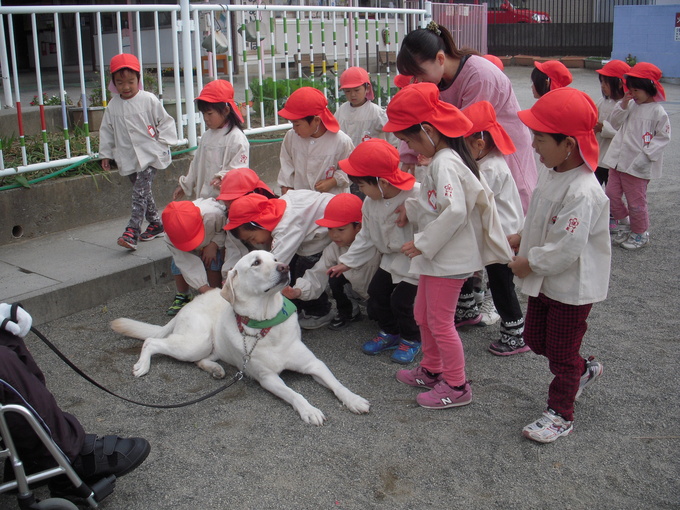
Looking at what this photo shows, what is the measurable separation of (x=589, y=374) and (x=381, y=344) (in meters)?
1.31

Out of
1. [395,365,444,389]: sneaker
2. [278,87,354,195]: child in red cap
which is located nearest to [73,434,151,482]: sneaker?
[395,365,444,389]: sneaker

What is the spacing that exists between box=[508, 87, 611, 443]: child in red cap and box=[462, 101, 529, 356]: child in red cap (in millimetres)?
765

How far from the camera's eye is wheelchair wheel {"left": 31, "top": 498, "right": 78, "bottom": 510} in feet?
8.51

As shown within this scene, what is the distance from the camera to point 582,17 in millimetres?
23391

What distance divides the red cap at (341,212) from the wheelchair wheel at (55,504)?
235 cm

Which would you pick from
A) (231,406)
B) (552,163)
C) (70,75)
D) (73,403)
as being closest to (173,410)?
(231,406)

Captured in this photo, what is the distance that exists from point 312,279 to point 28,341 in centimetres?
195

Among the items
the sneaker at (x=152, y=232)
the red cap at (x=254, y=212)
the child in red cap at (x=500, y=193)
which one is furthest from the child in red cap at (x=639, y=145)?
the sneaker at (x=152, y=232)

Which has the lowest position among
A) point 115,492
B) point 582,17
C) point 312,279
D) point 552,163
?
point 115,492

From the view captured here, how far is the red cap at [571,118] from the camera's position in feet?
9.94

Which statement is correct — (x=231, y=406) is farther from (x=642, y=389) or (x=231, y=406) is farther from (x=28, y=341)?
(x=642, y=389)

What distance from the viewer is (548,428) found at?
10.7 feet

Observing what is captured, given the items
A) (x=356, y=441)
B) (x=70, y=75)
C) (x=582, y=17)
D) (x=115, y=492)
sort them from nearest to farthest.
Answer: (x=115, y=492), (x=356, y=441), (x=70, y=75), (x=582, y=17)

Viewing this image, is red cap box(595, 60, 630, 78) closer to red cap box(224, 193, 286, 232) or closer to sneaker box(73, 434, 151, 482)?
red cap box(224, 193, 286, 232)
